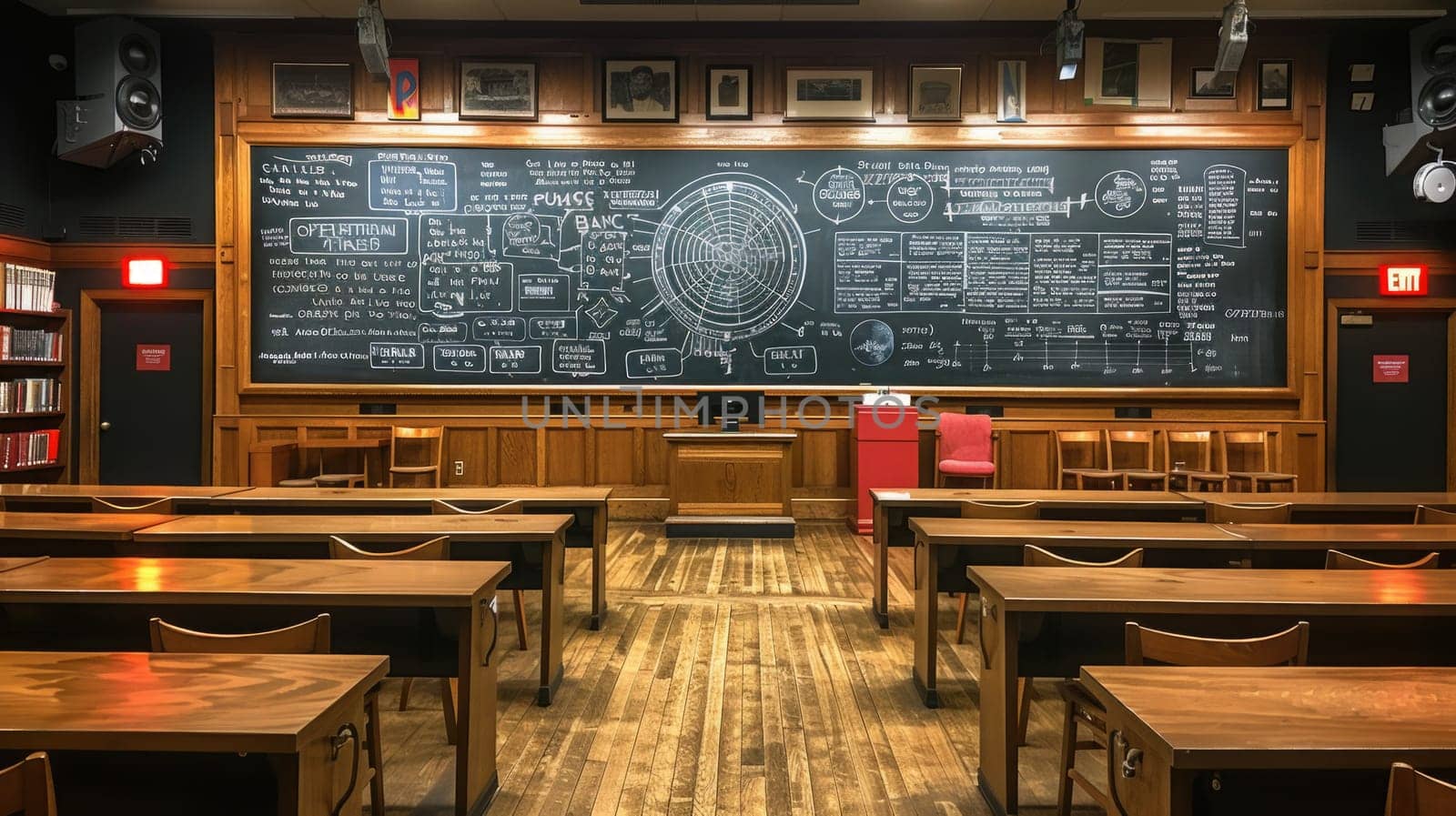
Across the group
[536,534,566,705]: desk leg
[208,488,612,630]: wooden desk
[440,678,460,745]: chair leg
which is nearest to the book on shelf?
[208,488,612,630]: wooden desk

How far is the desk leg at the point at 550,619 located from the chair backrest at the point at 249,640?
1.31m

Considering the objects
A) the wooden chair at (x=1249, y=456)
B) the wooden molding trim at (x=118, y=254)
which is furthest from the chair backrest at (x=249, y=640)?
the wooden chair at (x=1249, y=456)

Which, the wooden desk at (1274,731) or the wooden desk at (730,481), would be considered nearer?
the wooden desk at (1274,731)

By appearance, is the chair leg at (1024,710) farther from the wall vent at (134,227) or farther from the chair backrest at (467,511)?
the wall vent at (134,227)

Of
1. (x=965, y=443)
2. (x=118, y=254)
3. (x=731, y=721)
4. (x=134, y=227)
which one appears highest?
(x=134, y=227)

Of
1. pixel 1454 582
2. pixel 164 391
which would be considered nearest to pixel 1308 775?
pixel 1454 582

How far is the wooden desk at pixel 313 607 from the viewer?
7.07ft

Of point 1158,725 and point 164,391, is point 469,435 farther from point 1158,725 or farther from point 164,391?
point 1158,725

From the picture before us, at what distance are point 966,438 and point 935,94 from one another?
9.65 feet

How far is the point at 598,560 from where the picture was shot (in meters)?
4.10

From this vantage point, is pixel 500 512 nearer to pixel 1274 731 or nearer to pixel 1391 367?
pixel 1274 731

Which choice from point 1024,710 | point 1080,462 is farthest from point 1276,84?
point 1024,710

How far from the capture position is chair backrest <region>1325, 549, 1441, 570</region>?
2617 mm

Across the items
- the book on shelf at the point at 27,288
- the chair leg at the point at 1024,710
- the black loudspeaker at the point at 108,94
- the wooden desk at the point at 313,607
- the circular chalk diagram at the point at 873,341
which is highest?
the black loudspeaker at the point at 108,94
